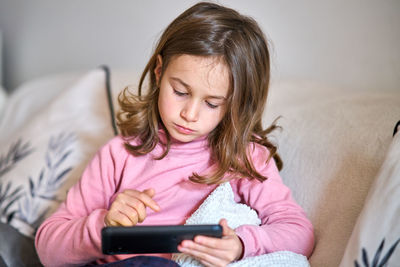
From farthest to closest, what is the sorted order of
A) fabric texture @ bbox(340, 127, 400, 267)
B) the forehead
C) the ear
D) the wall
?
the wall, the ear, the forehead, fabric texture @ bbox(340, 127, 400, 267)

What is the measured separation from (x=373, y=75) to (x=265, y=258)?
0.62 metres

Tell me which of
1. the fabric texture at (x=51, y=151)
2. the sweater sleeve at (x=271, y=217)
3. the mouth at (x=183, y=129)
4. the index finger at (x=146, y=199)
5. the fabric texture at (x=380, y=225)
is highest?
the mouth at (x=183, y=129)

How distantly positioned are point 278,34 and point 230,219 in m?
0.63

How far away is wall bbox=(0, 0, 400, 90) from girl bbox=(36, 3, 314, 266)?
0.38 metres

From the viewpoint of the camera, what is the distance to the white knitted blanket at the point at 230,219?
772 mm

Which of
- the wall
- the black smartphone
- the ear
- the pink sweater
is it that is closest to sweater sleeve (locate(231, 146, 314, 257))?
the pink sweater

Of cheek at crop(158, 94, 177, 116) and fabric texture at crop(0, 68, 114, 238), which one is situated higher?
cheek at crop(158, 94, 177, 116)

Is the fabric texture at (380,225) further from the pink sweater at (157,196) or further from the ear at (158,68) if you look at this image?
the ear at (158,68)

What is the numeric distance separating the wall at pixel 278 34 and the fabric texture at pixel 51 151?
275mm

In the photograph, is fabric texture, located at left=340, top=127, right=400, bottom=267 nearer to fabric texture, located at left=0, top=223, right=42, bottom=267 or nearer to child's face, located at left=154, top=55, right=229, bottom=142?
child's face, located at left=154, top=55, right=229, bottom=142

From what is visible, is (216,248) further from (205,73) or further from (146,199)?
(205,73)

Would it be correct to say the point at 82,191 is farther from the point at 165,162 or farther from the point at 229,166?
the point at 229,166

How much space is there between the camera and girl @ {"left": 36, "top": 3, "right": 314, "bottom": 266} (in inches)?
31.7

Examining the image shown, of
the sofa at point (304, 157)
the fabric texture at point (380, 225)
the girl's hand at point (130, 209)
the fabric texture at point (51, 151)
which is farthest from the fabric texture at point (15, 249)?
the fabric texture at point (380, 225)
